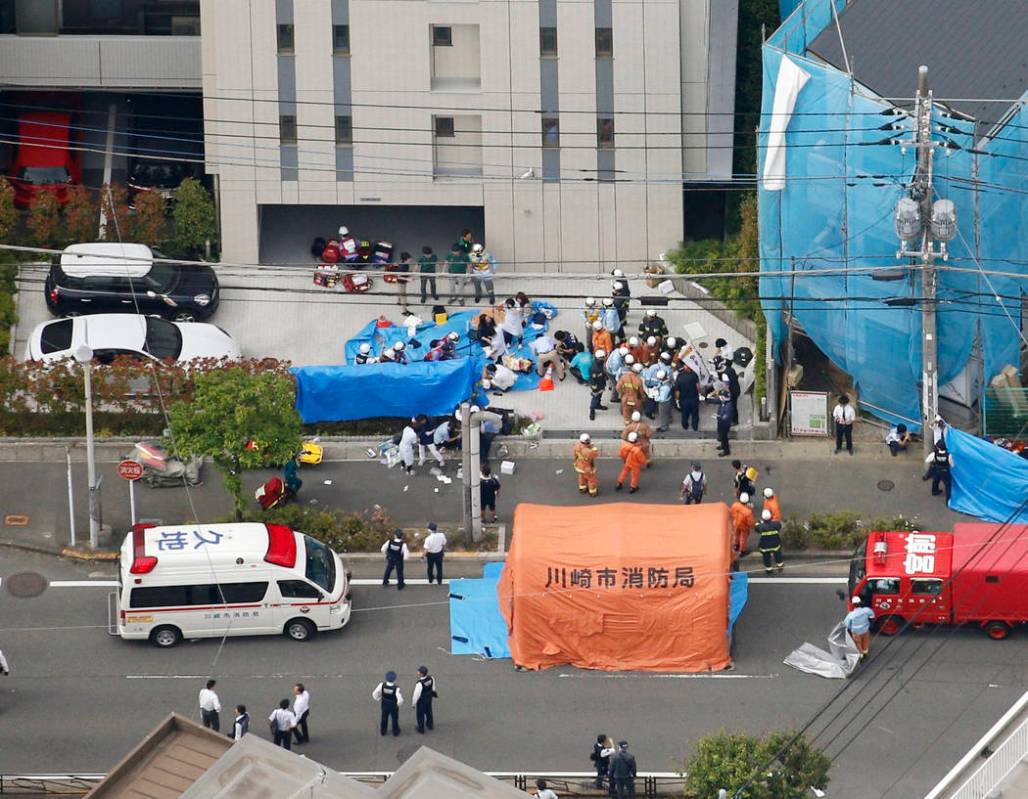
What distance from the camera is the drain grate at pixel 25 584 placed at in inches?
1761

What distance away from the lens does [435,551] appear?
4422 cm

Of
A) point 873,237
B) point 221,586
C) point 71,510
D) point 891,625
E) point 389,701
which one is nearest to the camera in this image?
point 389,701

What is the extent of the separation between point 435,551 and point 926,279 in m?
11.1

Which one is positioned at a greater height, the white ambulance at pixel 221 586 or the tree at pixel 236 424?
the tree at pixel 236 424

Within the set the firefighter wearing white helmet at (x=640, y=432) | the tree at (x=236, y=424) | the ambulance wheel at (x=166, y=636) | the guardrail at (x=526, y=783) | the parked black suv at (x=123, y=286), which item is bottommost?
the guardrail at (x=526, y=783)

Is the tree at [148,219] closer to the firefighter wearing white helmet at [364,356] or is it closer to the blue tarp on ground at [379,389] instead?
the firefighter wearing white helmet at [364,356]

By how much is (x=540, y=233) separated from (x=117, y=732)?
19001 mm

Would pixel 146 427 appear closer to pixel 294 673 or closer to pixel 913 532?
pixel 294 673

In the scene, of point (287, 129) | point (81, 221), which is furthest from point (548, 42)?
point (81, 221)

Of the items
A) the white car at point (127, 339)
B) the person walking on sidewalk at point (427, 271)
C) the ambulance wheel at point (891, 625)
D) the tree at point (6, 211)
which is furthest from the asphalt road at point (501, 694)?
the tree at point (6, 211)

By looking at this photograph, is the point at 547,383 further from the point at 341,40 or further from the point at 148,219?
the point at 148,219

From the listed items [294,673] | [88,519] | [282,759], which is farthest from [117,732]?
[282,759]

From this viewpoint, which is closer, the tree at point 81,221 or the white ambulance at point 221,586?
the white ambulance at point 221,586

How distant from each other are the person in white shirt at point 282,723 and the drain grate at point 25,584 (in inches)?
282
